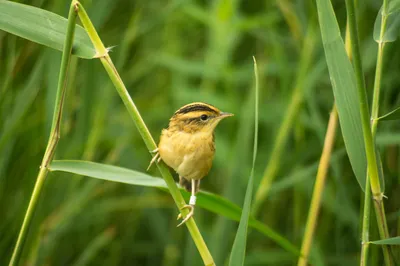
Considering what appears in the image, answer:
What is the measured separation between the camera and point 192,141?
2.04m

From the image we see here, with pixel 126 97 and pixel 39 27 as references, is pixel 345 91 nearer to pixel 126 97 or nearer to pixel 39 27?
pixel 126 97

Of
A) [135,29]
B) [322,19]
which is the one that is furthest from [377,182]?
[135,29]

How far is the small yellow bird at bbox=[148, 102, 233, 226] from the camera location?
6.39 ft

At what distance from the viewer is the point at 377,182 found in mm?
1535

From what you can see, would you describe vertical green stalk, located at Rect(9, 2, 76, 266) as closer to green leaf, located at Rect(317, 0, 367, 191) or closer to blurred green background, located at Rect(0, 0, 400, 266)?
green leaf, located at Rect(317, 0, 367, 191)

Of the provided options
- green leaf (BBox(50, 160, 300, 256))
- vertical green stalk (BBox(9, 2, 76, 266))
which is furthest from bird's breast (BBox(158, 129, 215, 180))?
vertical green stalk (BBox(9, 2, 76, 266))

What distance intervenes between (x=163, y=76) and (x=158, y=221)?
100cm

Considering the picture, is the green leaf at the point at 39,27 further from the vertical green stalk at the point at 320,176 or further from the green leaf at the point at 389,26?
the vertical green stalk at the point at 320,176

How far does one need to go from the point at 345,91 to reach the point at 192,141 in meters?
0.62

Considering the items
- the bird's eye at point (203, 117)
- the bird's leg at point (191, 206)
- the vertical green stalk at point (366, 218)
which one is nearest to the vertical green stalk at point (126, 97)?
the bird's leg at point (191, 206)

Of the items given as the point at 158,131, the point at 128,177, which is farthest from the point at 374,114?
the point at 158,131

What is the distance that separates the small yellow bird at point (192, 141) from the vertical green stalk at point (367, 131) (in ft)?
1.93

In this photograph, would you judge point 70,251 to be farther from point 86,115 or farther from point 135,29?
point 135,29

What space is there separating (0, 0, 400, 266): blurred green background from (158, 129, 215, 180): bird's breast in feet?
1.79
